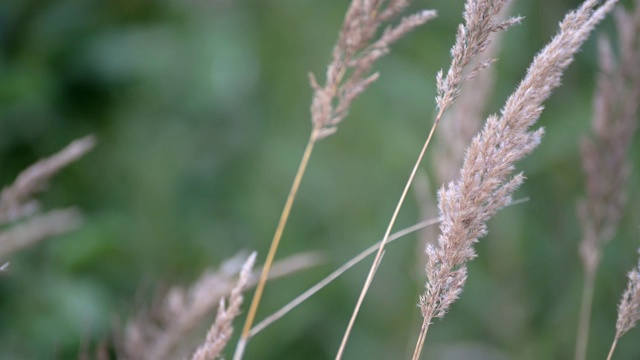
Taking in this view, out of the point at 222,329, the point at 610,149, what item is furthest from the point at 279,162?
the point at 222,329

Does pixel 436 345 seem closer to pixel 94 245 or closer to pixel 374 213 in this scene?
pixel 374 213

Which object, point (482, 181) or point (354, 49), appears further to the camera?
point (354, 49)

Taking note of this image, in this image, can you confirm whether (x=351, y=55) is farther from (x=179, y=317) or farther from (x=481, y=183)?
(x=179, y=317)

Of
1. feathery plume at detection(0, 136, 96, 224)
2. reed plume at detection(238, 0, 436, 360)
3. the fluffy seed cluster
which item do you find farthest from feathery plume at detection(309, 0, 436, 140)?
feathery plume at detection(0, 136, 96, 224)

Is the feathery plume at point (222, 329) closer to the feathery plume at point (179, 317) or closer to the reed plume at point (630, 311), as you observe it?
the feathery plume at point (179, 317)

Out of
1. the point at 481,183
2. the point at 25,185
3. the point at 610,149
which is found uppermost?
Answer: the point at 25,185

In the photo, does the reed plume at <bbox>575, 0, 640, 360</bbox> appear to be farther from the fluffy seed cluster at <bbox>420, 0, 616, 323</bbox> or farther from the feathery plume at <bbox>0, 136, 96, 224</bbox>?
the feathery plume at <bbox>0, 136, 96, 224</bbox>

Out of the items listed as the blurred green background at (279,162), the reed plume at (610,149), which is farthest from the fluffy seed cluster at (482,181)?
the blurred green background at (279,162)

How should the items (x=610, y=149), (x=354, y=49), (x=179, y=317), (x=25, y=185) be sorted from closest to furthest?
(x=354, y=49), (x=25, y=185), (x=179, y=317), (x=610, y=149)
